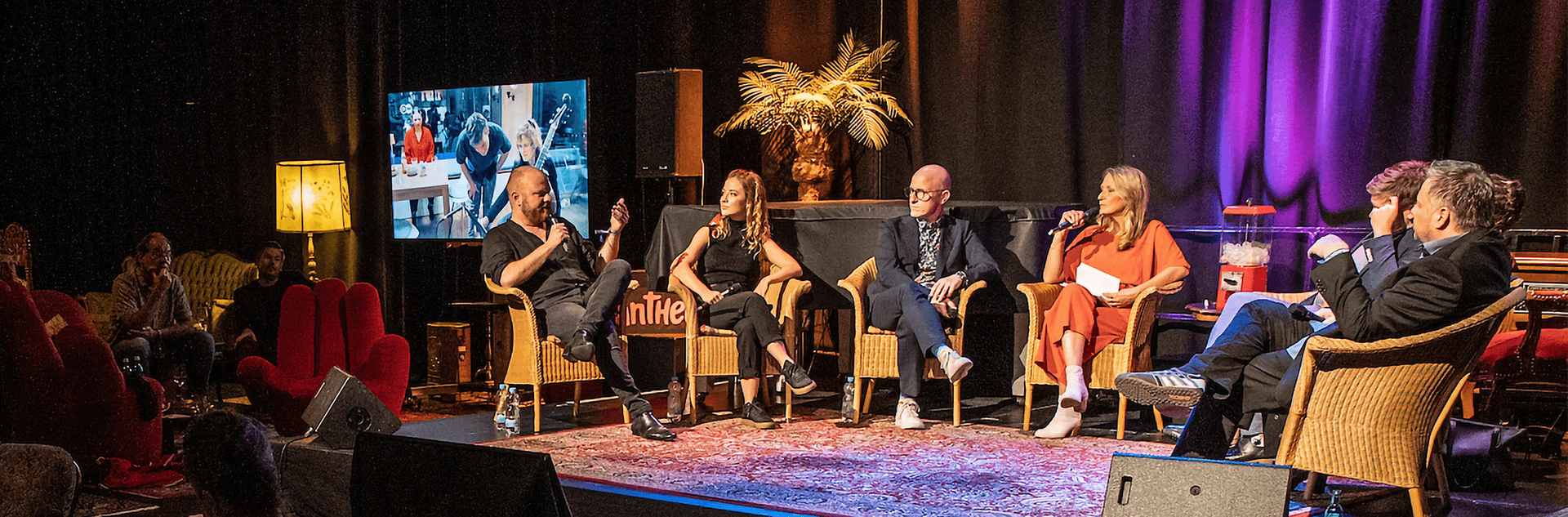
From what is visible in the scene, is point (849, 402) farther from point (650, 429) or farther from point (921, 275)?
point (650, 429)

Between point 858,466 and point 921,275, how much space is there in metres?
1.22

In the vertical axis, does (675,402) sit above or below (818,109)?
below

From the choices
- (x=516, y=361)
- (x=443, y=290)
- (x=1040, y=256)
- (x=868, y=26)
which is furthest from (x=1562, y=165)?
(x=443, y=290)

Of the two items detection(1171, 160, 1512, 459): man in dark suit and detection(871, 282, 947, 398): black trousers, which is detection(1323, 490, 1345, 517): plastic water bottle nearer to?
detection(1171, 160, 1512, 459): man in dark suit

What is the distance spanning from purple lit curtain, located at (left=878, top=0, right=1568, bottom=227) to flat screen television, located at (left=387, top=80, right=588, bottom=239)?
197 centimetres

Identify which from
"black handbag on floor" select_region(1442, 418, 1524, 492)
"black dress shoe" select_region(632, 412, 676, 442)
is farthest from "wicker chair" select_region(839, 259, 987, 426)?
"black handbag on floor" select_region(1442, 418, 1524, 492)

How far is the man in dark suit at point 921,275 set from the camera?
15.9 ft

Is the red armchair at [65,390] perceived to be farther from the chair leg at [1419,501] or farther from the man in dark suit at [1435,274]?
the chair leg at [1419,501]

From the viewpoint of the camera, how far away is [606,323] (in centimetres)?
488

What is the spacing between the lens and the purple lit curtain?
5078 mm

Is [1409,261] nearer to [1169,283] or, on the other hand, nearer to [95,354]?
[1169,283]

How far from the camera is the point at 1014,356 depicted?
228 inches

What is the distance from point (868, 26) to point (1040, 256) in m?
2.56

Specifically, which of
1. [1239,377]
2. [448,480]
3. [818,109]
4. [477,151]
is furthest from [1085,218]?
[477,151]
